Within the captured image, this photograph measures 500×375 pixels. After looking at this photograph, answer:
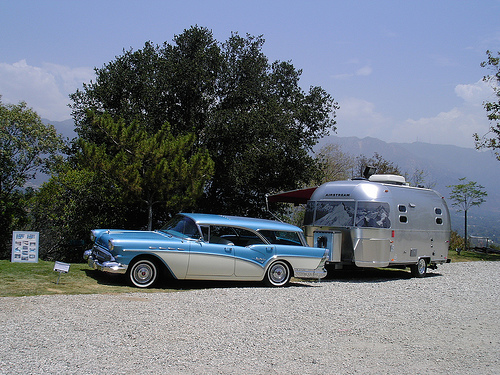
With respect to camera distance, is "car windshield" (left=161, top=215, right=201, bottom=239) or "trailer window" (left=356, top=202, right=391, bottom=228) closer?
"car windshield" (left=161, top=215, right=201, bottom=239)

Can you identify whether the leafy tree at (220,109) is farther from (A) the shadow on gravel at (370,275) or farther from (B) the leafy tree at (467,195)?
(B) the leafy tree at (467,195)

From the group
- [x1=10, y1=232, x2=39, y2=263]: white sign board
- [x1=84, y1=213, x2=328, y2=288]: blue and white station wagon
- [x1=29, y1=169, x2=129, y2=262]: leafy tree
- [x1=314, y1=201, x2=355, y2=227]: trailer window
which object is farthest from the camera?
[x1=29, y1=169, x2=129, y2=262]: leafy tree

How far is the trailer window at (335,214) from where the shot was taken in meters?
13.3

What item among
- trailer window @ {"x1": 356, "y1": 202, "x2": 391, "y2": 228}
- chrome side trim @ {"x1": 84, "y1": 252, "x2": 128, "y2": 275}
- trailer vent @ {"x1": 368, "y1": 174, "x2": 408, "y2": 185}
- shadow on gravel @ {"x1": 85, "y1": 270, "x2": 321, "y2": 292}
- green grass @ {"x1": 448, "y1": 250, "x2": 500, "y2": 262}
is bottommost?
shadow on gravel @ {"x1": 85, "y1": 270, "x2": 321, "y2": 292}

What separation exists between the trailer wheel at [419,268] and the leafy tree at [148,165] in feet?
25.1

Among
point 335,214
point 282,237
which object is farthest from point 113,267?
point 335,214

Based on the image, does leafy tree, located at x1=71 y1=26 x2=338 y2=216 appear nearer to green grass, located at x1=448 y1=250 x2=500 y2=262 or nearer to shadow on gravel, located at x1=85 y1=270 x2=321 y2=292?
green grass, located at x1=448 y1=250 x2=500 y2=262

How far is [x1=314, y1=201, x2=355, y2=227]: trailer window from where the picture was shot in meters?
13.3

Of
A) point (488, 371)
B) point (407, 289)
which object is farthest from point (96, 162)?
point (488, 371)

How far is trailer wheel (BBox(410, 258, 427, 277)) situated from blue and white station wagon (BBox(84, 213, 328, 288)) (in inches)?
159

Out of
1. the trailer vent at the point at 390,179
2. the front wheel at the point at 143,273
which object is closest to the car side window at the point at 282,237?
the front wheel at the point at 143,273

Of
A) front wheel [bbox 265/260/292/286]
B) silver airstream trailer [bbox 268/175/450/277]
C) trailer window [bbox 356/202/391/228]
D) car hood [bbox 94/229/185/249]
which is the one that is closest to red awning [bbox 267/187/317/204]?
silver airstream trailer [bbox 268/175/450/277]

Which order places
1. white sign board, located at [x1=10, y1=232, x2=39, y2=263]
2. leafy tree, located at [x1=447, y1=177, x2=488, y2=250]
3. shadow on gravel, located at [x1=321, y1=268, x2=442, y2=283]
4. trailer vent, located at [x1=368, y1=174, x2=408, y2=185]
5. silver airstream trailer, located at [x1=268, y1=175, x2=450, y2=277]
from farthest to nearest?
leafy tree, located at [x1=447, y1=177, x2=488, y2=250] → trailer vent, located at [x1=368, y1=174, x2=408, y2=185] → shadow on gravel, located at [x1=321, y1=268, x2=442, y2=283] → silver airstream trailer, located at [x1=268, y1=175, x2=450, y2=277] → white sign board, located at [x1=10, y1=232, x2=39, y2=263]

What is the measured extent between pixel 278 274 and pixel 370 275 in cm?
514
